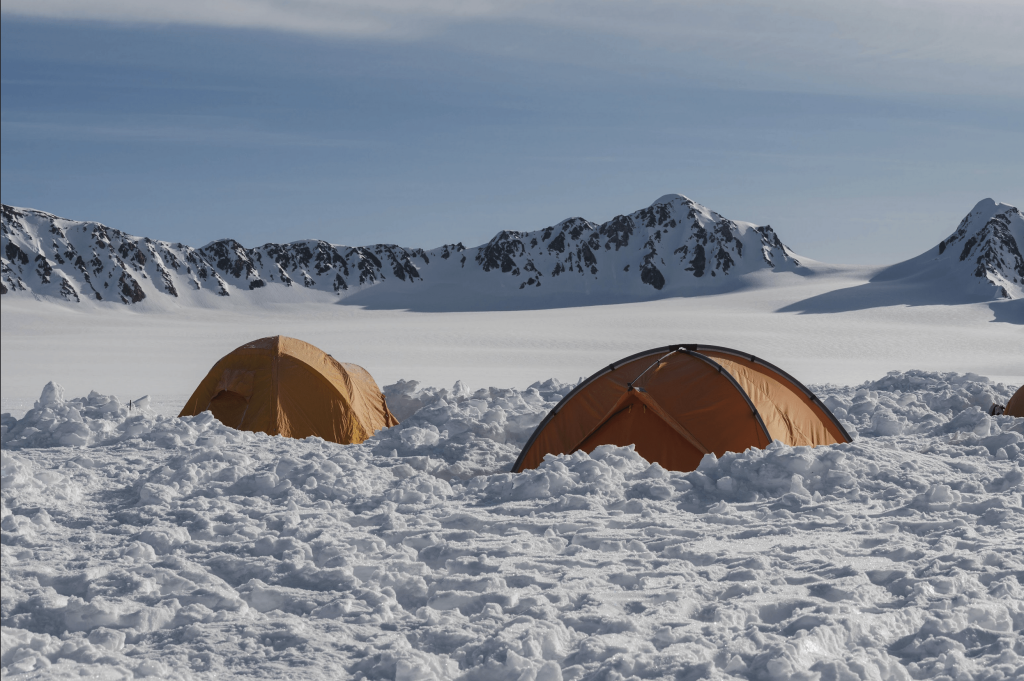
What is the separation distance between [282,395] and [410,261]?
119m

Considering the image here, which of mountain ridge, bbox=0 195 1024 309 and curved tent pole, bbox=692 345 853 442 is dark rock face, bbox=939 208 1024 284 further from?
curved tent pole, bbox=692 345 853 442

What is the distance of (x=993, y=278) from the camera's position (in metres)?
81.4

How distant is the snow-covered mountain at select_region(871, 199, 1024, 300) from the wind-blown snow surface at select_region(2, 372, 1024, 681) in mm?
82634

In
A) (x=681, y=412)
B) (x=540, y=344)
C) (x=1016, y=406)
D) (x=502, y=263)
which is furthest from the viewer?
(x=502, y=263)

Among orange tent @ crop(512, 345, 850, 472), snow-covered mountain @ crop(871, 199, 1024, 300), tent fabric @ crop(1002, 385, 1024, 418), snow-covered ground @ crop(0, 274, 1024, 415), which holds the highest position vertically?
snow-covered mountain @ crop(871, 199, 1024, 300)

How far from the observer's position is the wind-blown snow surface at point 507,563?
4027 mm

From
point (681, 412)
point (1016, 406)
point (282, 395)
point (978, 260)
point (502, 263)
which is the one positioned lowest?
point (1016, 406)

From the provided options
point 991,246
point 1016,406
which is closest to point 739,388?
point 1016,406

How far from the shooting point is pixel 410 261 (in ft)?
420

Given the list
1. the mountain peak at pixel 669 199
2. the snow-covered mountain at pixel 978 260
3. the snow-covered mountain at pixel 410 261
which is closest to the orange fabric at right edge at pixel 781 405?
the snow-covered mountain at pixel 978 260

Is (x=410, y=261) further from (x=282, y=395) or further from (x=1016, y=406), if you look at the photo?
(x=1016, y=406)

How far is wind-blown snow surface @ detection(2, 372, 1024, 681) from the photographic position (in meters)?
4.03

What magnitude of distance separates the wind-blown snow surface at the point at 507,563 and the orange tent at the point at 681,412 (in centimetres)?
79

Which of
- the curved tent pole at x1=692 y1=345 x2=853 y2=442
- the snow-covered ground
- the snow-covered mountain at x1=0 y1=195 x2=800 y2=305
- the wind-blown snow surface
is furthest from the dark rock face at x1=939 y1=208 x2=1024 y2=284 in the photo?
the wind-blown snow surface
